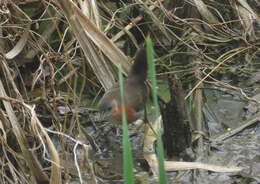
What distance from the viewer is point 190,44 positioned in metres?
3.76

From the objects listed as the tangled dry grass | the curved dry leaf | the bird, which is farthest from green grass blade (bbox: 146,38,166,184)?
the curved dry leaf

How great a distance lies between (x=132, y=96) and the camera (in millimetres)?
2248

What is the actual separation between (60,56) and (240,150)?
999 mm

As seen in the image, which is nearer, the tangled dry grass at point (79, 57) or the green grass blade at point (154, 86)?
the green grass blade at point (154, 86)

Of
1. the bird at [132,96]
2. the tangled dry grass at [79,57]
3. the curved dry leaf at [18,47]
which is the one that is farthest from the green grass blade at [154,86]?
the curved dry leaf at [18,47]

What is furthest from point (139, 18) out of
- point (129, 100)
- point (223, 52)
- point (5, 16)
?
point (129, 100)

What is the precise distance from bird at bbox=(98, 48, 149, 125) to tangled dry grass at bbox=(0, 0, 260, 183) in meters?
0.20

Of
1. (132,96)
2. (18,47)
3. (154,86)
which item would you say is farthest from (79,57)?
(154,86)

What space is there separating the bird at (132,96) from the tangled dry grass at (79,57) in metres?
0.20

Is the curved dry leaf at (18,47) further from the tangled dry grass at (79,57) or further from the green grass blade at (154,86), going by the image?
the green grass blade at (154,86)

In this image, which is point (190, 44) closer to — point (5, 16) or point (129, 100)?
point (5, 16)

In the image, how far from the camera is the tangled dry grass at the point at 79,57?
2.74 metres

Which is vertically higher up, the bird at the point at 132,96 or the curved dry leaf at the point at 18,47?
the curved dry leaf at the point at 18,47

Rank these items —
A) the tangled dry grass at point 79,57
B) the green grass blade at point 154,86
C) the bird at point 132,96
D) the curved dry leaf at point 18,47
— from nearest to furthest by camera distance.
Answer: the green grass blade at point 154,86, the bird at point 132,96, the tangled dry grass at point 79,57, the curved dry leaf at point 18,47
